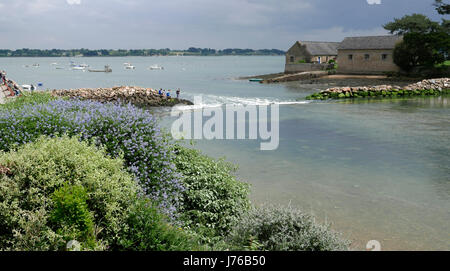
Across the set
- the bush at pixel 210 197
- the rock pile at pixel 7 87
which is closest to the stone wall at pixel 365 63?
the rock pile at pixel 7 87

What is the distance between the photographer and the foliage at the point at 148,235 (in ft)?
18.0

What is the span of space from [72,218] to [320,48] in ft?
286

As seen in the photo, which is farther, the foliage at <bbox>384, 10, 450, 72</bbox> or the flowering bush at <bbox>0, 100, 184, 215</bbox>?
the foliage at <bbox>384, 10, 450, 72</bbox>

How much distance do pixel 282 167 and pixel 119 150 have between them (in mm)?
7388

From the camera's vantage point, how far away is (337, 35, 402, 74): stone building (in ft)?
224

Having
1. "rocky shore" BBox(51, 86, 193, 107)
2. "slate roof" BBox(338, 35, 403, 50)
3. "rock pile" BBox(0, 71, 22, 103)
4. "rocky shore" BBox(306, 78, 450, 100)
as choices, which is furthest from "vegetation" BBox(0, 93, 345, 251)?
"slate roof" BBox(338, 35, 403, 50)

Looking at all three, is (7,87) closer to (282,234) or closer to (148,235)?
(148,235)

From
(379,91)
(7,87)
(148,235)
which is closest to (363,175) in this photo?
(148,235)

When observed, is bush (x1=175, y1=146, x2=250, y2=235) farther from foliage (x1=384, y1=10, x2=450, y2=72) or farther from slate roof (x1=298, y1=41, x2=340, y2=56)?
slate roof (x1=298, y1=41, x2=340, y2=56)

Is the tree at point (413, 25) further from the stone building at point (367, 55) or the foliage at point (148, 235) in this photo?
the foliage at point (148, 235)

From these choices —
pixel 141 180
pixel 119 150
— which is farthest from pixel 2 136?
pixel 141 180

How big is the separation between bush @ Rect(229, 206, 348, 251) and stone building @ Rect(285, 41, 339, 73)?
77062mm

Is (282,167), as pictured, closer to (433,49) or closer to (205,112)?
(205,112)

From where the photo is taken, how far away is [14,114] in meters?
8.45
